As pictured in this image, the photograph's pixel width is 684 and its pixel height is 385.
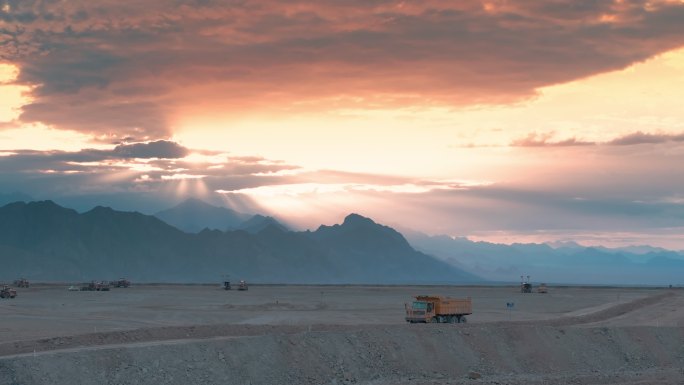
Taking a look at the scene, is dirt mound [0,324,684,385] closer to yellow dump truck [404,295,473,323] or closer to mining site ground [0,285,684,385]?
mining site ground [0,285,684,385]

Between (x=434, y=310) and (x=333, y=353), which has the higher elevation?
(x=434, y=310)

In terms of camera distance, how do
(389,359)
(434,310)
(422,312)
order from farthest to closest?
(434,310), (422,312), (389,359)

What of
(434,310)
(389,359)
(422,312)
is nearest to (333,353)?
(389,359)

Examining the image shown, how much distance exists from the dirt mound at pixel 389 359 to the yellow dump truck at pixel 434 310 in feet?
30.4

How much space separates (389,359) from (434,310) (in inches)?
705

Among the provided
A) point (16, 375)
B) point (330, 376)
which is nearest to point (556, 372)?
point (330, 376)

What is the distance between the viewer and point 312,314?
325 feet

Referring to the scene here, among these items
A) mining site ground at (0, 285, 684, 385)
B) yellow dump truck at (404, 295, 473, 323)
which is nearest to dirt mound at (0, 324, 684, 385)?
mining site ground at (0, 285, 684, 385)

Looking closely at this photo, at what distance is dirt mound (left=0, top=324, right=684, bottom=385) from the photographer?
166ft

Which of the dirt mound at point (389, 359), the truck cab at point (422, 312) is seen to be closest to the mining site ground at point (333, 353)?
the dirt mound at point (389, 359)

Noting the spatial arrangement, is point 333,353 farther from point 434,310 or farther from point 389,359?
point 434,310

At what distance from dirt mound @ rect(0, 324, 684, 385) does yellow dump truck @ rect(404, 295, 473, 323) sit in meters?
9.25

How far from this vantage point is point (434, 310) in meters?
78.5

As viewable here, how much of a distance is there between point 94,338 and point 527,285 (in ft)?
402
